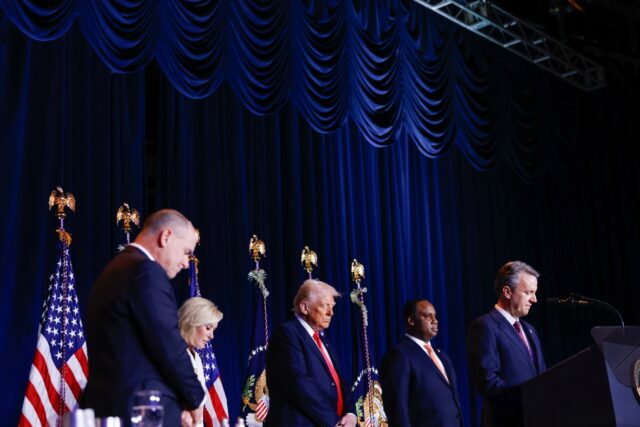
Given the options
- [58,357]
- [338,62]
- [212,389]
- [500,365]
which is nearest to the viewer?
[500,365]

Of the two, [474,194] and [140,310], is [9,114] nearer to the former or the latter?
[140,310]

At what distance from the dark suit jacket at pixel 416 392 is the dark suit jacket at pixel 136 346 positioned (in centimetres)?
212

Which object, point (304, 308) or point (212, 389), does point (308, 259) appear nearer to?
point (212, 389)

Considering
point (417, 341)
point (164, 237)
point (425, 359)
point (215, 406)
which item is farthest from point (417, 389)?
point (164, 237)

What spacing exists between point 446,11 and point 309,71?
2.18 metres

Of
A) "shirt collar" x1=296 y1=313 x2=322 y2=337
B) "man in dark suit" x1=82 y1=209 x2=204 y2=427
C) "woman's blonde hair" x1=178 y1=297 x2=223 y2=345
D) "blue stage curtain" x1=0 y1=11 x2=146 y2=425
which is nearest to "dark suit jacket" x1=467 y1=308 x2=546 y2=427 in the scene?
"shirt collar" x1=296 y1=313 x2=322 y2=337

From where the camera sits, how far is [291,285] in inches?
300

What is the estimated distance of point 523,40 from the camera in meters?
9.72

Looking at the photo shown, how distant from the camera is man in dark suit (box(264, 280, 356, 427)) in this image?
4875 millimetres

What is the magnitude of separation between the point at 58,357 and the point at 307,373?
156cm

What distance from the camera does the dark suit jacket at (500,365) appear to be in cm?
443

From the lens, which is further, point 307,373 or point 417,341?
point 417,341

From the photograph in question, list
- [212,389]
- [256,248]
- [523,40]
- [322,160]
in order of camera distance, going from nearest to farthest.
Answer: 1. [212,389]
2. [256,248]
3. [322,160]
4. [523,40]

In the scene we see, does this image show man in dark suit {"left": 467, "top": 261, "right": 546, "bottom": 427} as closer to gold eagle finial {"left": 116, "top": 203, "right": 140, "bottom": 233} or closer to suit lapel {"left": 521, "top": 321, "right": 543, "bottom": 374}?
suit lapel {"left": 521, "top": 321, "right": 543, "bottom": 374}
